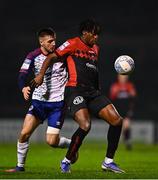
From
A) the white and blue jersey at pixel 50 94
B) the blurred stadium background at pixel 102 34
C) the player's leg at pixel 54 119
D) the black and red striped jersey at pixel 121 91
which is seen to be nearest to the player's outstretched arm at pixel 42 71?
the white and blue jersey at pixel 50 94

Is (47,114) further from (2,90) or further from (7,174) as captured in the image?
(2,90)

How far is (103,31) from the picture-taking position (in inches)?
958

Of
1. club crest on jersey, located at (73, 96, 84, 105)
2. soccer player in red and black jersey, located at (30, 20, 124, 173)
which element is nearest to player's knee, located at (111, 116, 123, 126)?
soccer player in red and black jersey, located at (30, 20, 124, 173)

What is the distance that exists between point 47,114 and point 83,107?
1076mm

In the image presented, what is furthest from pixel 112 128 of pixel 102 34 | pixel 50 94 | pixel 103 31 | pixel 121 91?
pixel 103 31

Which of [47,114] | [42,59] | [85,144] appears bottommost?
[85,144]

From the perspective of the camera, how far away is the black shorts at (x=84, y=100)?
452 inches

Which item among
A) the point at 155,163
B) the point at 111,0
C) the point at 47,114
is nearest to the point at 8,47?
the point at 111,0

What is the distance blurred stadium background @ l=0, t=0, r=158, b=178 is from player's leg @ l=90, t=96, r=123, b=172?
11.1 meters

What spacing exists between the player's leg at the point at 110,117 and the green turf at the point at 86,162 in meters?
0.32

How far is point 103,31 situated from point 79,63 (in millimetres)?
12776

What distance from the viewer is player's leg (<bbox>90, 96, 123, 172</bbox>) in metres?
11.5

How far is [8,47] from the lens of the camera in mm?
24219

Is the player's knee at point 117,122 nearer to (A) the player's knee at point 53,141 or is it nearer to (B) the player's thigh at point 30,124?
(B) the player's thigh at point 30,124
